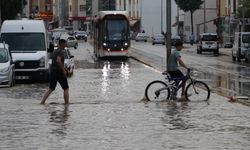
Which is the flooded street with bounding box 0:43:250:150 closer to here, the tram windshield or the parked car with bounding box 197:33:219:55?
the tram windshield

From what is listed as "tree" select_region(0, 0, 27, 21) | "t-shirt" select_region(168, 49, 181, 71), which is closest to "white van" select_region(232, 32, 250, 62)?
"tree" select_region(0, 0, 27, 21)

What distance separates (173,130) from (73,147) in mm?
2813

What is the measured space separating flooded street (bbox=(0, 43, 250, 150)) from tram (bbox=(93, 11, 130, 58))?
26.1 metres

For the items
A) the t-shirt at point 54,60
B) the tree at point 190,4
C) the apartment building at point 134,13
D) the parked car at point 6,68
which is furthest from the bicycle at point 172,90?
the apartment building at point 134,13

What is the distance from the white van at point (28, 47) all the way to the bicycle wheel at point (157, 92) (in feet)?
31.8

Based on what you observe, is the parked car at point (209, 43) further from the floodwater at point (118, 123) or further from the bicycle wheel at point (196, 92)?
the bicycle wheel at point (196, 92)

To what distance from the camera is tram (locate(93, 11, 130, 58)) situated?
1970 inches

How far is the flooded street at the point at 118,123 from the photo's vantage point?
12.8m

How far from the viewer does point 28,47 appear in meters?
31.0

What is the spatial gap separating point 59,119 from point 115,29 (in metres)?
34.1

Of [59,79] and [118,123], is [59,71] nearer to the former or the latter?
[59,79]

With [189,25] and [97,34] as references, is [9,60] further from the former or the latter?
[189,25]

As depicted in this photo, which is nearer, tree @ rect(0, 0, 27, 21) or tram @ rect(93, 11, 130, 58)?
tram @ rect(93, 11, 130, 58)

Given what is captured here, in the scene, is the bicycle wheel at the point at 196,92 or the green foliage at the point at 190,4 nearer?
the bicycle wheel at the point at 196,92
